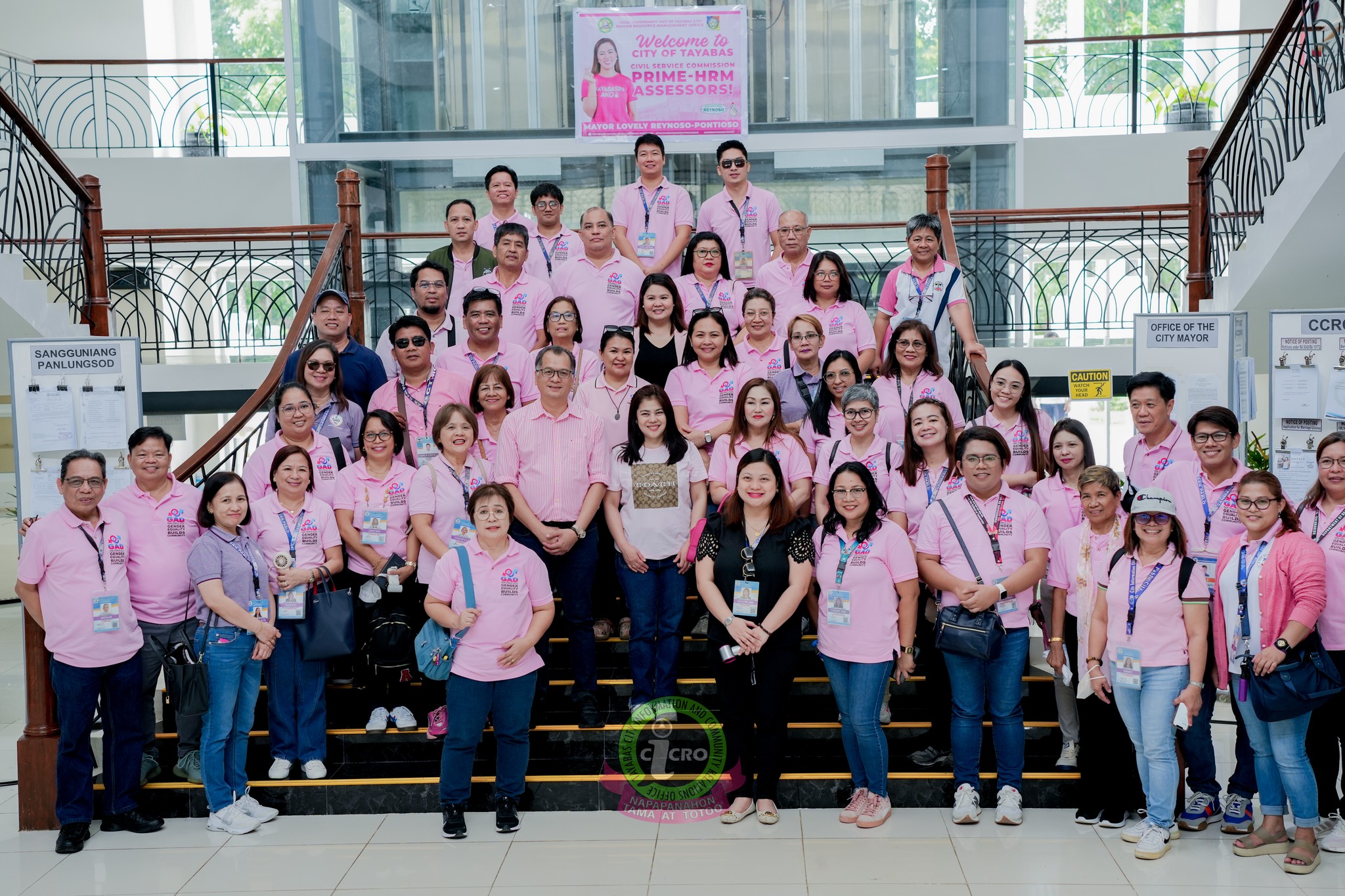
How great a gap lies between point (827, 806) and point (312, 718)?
7.22 feet

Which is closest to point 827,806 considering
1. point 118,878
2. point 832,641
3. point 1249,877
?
point 832,641

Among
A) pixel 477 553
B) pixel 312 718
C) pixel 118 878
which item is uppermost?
pixel 477 553

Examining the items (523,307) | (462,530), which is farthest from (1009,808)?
(523,307)

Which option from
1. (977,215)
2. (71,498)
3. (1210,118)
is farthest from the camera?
(1210,118)

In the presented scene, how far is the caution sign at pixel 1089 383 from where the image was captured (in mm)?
6328

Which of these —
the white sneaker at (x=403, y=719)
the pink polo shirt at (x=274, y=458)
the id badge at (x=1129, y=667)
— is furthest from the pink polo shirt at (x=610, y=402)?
the id badge at (x=1129, y=667)

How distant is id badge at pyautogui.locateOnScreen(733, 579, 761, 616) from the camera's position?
14.2 feet

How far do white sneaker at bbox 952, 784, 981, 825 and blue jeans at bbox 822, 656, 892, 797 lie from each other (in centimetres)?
29

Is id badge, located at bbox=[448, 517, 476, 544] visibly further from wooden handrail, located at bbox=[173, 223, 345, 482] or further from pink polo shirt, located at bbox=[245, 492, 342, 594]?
wooden handrail, located at bbox=[173, 223, 345, 482]

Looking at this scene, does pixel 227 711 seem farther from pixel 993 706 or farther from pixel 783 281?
pixel 783 281

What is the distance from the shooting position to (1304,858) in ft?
13.2

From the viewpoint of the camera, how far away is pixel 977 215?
8039 millimetres

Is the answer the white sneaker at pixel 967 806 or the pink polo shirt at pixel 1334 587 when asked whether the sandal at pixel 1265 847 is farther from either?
the white sneaker at pixel 967 806

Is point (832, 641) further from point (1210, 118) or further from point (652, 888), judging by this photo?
point (1210, 118)
